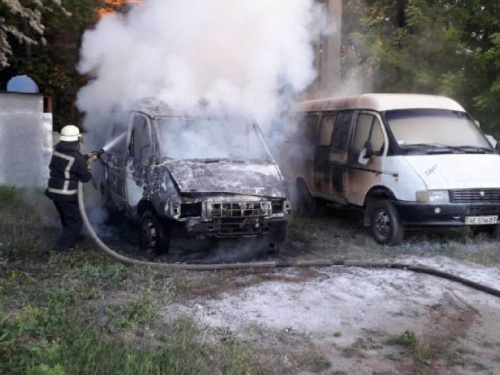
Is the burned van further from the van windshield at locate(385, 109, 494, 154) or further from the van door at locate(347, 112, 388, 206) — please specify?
the van windshield at locate(385, 109, 494, 154)

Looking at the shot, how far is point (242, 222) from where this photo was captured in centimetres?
723

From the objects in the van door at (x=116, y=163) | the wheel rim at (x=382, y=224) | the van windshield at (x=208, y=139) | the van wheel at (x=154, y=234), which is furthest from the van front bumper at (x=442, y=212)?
the van door at (x=116, y=163)

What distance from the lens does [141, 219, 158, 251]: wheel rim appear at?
761 cm

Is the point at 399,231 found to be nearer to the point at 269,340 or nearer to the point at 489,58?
the point at 269,340

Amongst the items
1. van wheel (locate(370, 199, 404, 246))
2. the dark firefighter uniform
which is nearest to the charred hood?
the dark firefighter uniform

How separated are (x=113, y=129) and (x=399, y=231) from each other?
464 centimetres

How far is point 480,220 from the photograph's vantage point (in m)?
8.39

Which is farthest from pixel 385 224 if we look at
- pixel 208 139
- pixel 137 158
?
pixel 137 158

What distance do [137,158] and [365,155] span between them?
3.34m

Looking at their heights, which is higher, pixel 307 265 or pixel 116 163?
pixel 116 163

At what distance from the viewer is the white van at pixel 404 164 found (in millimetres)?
8297

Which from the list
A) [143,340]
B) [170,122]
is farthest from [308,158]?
[143,340]

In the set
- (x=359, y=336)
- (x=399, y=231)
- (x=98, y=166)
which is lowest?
(x=359, y=336)

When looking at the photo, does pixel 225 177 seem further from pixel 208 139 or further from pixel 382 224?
pixel 382 224
